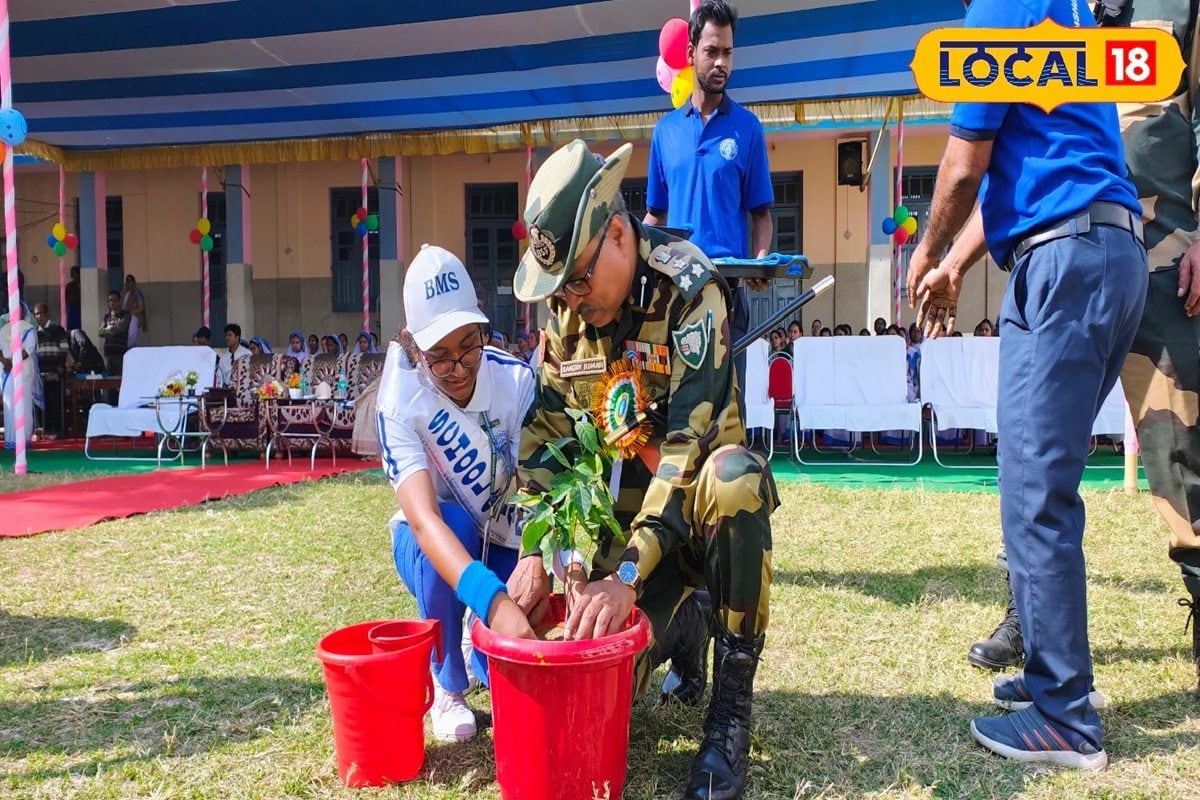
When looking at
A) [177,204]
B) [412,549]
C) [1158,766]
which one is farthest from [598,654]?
[177,204]

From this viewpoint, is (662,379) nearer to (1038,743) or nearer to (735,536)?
(735,536)

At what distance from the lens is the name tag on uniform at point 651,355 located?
2.09m

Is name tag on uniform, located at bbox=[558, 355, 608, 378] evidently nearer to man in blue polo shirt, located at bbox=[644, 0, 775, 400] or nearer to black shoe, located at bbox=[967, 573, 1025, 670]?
man in blue polo shirt, located at bbox=[644, 0, 775, 400]

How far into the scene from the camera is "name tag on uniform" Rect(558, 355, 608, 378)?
7.03 ft

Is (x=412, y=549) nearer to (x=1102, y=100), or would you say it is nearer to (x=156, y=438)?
(x=1102, y=100)

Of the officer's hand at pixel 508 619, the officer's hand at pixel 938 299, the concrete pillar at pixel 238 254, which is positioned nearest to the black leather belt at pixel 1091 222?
the officer's hand at pixel 938 299

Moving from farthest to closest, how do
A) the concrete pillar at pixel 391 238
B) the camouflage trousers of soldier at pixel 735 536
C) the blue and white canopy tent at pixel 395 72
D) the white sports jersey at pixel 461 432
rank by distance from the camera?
the concrete pillar at pixel 391 238 → the blue and white canopy tent at pixel 395 72 → the white sports jersey at pixel 461 432 → the camouflage trousers of soldier at pixel 735 536

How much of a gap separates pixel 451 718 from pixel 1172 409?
215 centimetres

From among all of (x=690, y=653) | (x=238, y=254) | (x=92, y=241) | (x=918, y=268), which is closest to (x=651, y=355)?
(x=918, y=268)

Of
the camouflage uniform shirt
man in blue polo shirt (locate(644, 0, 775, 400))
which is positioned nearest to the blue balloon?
man in blue polo shirt (locate(644, 0, 775, 400))

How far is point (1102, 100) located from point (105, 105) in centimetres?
1201

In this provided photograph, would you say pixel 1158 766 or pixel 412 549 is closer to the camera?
pixel 1158 766

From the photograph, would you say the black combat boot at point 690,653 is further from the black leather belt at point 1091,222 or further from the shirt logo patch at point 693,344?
the black leather belt at point 1091,222

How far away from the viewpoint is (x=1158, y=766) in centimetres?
205
